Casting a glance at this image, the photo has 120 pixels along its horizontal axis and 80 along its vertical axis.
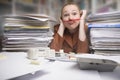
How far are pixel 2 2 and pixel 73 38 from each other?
557 mm

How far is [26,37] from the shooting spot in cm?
93

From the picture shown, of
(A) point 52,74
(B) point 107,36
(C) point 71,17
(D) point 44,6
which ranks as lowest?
(A) point 52,74

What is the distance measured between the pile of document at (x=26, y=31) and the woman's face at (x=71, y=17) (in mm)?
155

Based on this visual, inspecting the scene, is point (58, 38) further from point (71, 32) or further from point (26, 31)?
point (26, 31)

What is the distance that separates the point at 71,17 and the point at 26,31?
31 centimetres

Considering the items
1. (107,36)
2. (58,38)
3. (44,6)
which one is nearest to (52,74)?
(107,36)

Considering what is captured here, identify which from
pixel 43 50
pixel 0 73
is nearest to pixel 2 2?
pixel 43 50

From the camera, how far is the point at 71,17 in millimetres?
1062

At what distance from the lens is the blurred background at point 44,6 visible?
1172 millimetres

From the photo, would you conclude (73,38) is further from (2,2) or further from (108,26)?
(2,2)

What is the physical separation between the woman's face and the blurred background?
18 centimetres

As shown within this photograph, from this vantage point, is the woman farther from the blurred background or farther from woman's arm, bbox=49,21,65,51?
the blurred background

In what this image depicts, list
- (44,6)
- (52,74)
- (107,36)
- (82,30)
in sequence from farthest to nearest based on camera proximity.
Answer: (44,6) → (82,30) → (107,36) → (52,74)

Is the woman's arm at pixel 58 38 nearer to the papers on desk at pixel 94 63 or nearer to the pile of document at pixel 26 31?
the pile of document at pixel 26 31
